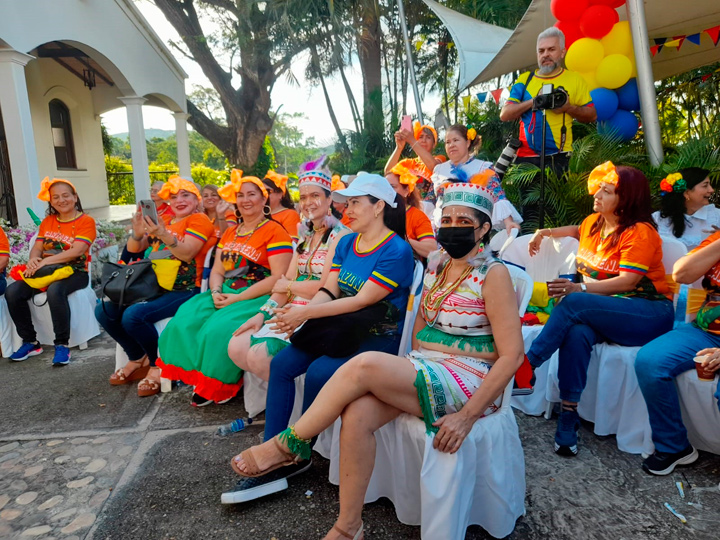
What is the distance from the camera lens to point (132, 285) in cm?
368

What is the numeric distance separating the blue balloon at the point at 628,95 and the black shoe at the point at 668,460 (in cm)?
450

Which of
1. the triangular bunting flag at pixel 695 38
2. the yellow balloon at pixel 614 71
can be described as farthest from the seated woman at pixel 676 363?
the triangular bunting flag at pixel 695 38

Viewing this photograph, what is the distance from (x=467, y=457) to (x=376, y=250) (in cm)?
110

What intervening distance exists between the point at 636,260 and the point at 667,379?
0.64 metres

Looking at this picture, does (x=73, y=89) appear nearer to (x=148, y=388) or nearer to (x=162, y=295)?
(x=162, y=295)

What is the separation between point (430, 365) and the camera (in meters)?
2.00

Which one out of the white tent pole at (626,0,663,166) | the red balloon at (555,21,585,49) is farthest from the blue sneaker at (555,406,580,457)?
the red balloon at (555,21,585,49)

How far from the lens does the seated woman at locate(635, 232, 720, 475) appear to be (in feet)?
7.58

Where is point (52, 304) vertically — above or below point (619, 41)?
below

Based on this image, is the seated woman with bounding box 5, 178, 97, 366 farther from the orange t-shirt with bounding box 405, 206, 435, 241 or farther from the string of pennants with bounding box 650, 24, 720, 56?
the string of pennants with bounding box 650, 24, 720, 56

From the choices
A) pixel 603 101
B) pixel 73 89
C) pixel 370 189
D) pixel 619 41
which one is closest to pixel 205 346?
pixel 370 189

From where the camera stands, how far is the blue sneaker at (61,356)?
436 centimetres

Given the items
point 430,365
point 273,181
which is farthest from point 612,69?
point 430,365

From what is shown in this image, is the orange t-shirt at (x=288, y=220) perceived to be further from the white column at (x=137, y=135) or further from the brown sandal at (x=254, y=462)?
the white column at (x=137, y=135)
